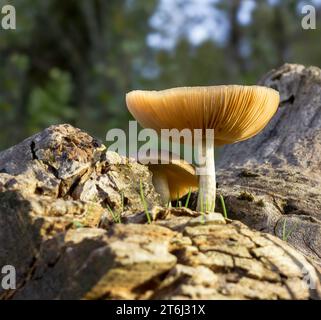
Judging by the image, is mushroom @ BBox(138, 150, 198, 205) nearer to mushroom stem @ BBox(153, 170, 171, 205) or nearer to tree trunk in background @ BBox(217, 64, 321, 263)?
mushroom stem @ BBox(153, 170, 171, 205)

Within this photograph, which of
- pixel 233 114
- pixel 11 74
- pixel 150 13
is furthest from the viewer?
pixel 150 13

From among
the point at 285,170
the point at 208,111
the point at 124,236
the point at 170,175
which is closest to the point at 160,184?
the point at 170,175

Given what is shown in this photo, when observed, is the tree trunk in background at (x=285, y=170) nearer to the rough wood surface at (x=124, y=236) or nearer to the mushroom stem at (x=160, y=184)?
the rough wood surface at (x=124, y=236)

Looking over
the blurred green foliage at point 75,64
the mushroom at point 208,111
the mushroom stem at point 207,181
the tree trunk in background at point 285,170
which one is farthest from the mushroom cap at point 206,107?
the blurred green foliage at point 75,64

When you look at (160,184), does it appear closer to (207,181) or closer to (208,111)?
(207,181)

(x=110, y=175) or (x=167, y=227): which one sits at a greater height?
(x=110, y=175)
